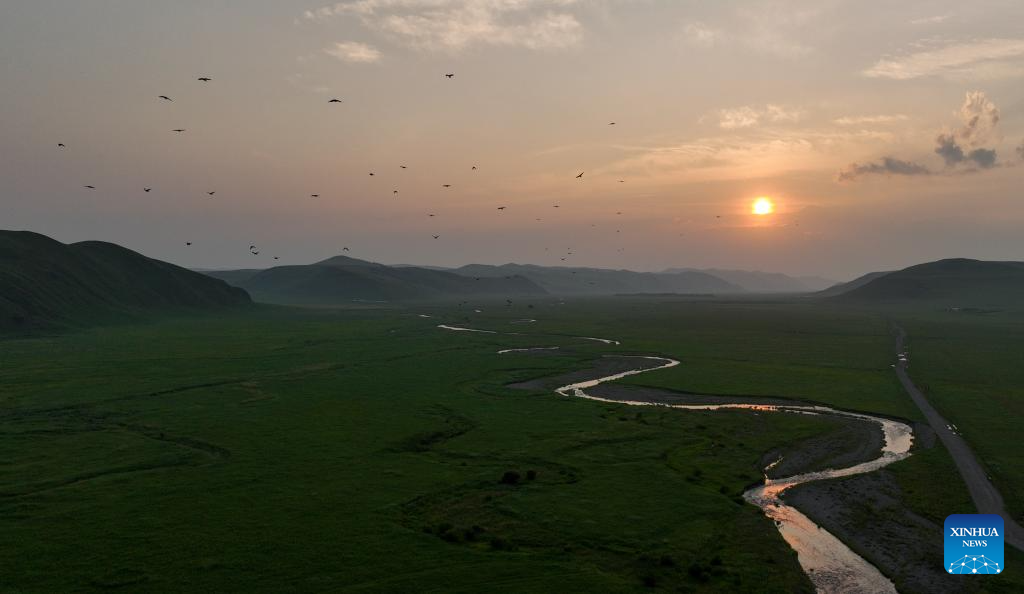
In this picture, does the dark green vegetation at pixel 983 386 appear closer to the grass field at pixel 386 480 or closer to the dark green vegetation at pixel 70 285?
the grass field at pixel 386 480

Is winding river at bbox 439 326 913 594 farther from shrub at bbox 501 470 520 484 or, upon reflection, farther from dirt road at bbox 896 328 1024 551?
shrub at bbox 501 470 520 484

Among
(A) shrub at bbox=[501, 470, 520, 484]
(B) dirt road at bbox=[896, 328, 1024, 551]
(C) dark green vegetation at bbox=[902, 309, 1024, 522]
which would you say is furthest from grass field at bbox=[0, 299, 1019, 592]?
(C) dark green vegetation at bbox=[902, 309, 1024, 522]

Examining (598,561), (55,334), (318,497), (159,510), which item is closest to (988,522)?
(598,561)

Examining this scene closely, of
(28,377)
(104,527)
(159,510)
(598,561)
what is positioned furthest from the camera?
(28,377)

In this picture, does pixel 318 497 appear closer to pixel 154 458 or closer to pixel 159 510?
pixel 159 510

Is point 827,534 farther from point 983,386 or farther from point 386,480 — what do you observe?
point 983,386
